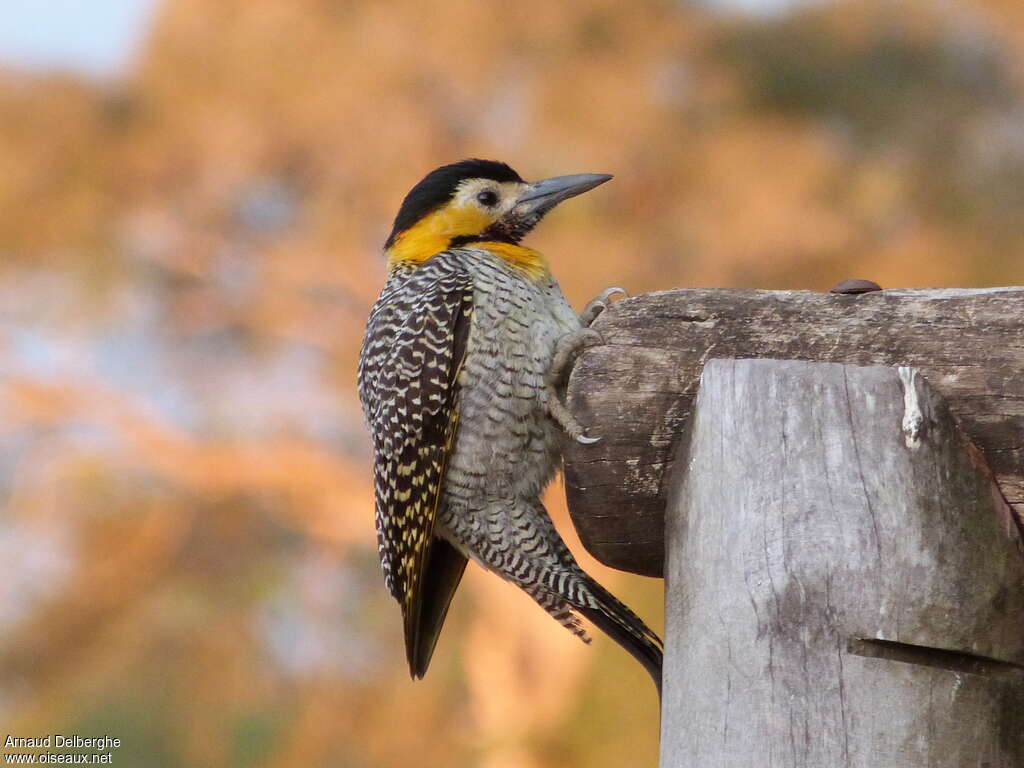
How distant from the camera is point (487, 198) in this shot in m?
3.41

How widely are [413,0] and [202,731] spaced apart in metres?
7.13

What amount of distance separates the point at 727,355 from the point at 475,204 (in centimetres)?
154

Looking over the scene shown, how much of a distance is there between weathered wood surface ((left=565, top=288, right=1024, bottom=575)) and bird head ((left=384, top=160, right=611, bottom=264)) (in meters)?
1.28

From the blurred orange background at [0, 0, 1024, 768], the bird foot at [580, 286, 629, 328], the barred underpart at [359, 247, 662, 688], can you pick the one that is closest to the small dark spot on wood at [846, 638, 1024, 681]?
the barred underpart at [359, 247, 662, 688]

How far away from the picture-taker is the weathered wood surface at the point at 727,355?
1.86m

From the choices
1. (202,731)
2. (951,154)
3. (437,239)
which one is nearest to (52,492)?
(202,731)

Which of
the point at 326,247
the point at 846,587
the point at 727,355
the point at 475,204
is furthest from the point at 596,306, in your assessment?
the point at 326,247

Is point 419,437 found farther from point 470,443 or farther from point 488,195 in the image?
point 488,195

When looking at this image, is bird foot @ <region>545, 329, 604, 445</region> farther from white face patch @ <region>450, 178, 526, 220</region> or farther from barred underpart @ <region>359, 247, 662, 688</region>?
white face patch @ <region>450, 178, 526, 220</region>

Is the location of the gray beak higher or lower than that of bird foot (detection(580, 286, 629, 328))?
higher

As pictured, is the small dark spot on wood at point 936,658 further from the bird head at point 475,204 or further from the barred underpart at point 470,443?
the bird head at point 475,204

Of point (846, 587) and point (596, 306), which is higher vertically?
point (596, 306)

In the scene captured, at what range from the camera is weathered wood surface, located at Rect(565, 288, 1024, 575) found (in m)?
1.86

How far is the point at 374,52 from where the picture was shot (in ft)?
35.5
